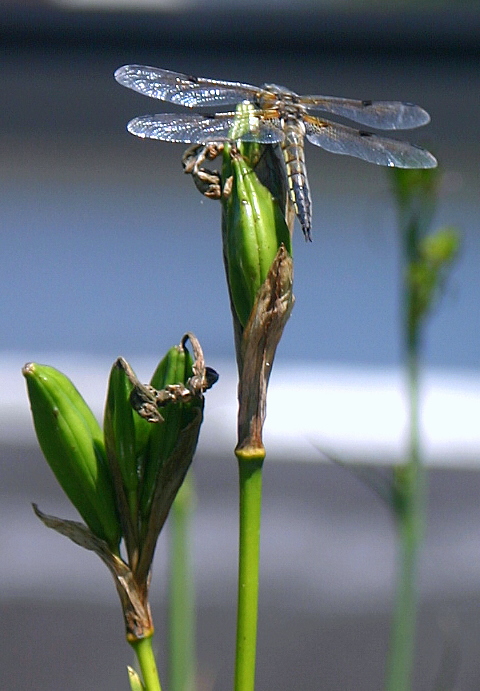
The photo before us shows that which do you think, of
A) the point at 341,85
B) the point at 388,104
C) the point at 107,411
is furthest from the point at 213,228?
the point at 107,411

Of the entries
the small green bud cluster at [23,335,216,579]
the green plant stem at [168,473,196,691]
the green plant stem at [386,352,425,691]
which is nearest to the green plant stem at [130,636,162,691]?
the small green bud cluster at [23,335,216,579]

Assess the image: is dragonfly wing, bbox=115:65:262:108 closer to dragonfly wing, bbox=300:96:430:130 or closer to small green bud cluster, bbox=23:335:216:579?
dragonfly wing, bbox=300:96:430:130

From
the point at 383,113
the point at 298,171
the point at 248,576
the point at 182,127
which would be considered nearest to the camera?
the point at 248,576

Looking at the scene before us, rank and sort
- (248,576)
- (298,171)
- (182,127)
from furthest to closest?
(182,127)
(298,171)
(248,576)

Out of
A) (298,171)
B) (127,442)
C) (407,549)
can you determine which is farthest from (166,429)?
(407,549)

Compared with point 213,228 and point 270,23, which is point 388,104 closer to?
point 270,23

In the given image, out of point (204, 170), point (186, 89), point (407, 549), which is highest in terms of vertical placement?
point (186, 89)

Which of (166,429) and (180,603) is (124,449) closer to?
(166,429)
